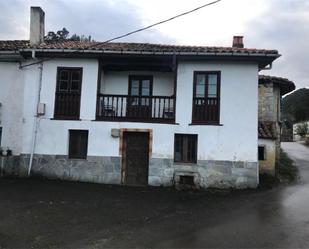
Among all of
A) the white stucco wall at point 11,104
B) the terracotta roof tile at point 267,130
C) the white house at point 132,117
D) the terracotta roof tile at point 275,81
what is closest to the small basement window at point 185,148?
the white house at point 132,117

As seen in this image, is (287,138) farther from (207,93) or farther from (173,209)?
(173,209)

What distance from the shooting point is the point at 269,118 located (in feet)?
65.8

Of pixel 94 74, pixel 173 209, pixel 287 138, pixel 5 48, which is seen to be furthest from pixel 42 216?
pixel 287 138

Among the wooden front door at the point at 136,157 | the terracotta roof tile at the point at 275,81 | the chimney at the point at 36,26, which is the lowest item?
the wooden front door at the point at 136,157

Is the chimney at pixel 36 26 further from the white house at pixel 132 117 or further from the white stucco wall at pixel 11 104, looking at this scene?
the white stucco wall at pixel 11 104

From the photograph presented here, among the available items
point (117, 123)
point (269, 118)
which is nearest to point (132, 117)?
point (117, 123)

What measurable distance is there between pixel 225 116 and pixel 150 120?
9.75ft

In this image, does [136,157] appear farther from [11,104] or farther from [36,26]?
[36,26]

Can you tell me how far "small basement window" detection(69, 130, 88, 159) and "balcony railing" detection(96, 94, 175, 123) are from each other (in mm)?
1019

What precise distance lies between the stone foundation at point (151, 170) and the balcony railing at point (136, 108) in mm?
1661

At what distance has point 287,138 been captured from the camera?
5278cm

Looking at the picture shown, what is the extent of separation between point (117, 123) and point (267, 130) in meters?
7.75

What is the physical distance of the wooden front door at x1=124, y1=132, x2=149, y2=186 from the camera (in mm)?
15500

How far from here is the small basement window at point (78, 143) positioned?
1578 cm
